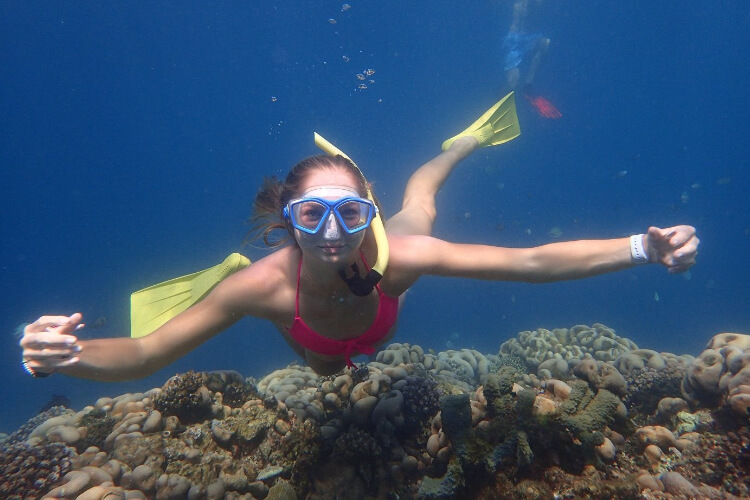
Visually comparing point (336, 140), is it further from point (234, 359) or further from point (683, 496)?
point (683, 496)

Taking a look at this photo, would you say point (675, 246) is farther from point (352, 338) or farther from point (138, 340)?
point (138, 340)

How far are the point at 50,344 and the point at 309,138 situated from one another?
207ft

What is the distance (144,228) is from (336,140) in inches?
1366

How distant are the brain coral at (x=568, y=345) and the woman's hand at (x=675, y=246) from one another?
243 inches

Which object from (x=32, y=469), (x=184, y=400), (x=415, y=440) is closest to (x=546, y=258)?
(x=415, y=440)

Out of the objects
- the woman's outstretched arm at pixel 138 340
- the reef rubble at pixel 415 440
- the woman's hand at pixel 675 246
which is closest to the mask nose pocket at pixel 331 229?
the woman's outstretched arm at pixel 138 340

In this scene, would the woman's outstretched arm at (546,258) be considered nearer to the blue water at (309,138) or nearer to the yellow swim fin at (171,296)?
the yellow swim fin at (171,296)

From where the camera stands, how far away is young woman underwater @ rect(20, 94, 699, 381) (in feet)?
9.42

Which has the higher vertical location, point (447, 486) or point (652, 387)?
point (652, 387)

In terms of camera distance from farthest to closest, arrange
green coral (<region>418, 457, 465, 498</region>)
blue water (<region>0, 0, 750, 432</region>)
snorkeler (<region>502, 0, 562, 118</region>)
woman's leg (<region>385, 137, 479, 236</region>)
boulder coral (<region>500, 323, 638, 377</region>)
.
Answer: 1. snorkeler (<region>502, 0, 562, 118</region>)
2. blue water (<region>0, 0, 750, 432</region>)
3. boulder coral (<region>500, 323, 638, 377</region>)
4. woman's leg (<region>385, 137, 479, 236</region>)
5. green coral (<region>418, 457, 465, 498</region>)

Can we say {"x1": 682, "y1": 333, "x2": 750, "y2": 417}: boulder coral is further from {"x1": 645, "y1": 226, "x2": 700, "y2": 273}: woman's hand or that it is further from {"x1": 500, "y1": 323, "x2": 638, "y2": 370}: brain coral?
{"x1": 500, "y1": 323, "x2": 638, "y2": 370}: brain coral

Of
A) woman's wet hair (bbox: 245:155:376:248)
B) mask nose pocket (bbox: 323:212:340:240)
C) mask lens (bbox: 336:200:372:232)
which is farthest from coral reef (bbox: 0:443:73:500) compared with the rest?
mask lens (bbox: 336:200:372:232)

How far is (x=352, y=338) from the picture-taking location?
405cm

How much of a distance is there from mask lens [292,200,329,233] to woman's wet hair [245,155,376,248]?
Result: 10.3 inches
